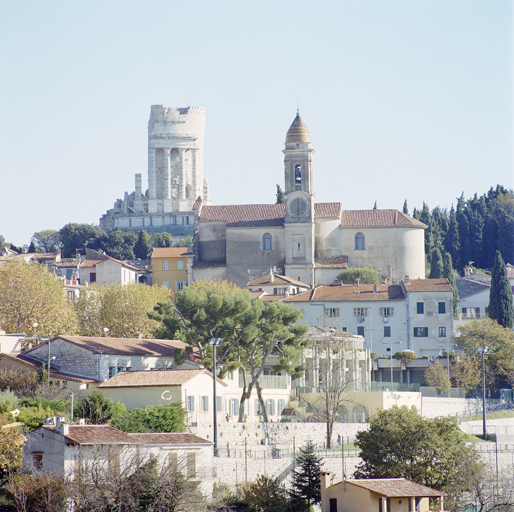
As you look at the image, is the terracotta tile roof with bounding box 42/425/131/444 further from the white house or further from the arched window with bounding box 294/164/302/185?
the arched window with bounding box 294/164/302/185

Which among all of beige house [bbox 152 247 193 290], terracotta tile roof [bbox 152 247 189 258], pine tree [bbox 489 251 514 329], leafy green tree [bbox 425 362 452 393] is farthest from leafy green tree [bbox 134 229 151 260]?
leafy green tree [bbox 425 362 452 393]

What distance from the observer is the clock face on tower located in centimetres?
10456

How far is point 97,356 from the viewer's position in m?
55.5

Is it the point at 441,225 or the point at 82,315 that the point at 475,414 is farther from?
the point at 441,225

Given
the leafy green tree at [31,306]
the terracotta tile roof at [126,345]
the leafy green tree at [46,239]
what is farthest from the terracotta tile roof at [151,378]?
the leafy green tree at [46,239]

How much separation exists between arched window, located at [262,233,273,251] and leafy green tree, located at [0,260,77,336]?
32404mm

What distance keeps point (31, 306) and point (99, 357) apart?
1759 cm

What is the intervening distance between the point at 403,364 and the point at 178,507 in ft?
143

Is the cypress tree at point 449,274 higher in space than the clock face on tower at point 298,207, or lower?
lower

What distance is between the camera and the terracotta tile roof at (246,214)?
10606 centimetres

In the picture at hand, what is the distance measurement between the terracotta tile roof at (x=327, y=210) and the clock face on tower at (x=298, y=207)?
73.3 inches

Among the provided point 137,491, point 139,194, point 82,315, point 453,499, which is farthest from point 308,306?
point 139,194

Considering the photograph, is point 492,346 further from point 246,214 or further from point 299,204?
point 246,214

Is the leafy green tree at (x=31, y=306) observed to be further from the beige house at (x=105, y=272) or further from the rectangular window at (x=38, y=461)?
the beige house at (x=105, y=272)
